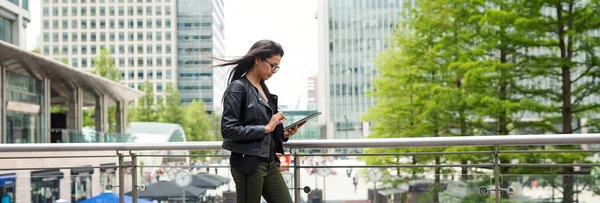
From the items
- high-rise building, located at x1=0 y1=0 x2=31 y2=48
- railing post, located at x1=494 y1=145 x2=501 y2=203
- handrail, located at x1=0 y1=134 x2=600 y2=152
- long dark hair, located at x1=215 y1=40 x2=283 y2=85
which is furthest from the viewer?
high-rise building, located at x1=0 y1=0 x2=31 y2=48

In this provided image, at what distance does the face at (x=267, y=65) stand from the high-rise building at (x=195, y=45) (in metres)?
101

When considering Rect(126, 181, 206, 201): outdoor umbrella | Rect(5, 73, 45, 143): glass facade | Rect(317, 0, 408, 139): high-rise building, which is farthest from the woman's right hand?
Rect(317, 0, 408, 139): high-rise building

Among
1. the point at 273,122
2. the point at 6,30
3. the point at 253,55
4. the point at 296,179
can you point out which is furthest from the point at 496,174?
the point at 6,30

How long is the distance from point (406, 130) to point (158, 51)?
87571 millimetres

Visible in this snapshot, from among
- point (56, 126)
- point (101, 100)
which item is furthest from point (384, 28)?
point (56, 126)

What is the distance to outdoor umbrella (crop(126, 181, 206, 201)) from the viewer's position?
4414 mm

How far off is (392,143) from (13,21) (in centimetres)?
3386

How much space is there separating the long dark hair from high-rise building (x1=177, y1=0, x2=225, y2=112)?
101 metres

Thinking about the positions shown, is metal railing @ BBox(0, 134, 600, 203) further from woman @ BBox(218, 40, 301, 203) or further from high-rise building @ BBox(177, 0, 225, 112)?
high-rise building @ BBox(177, 0, 225, 112)

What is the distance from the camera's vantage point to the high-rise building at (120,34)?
98.8 meters

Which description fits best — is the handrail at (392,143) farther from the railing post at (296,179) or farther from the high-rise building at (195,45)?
Result: the high-rise building at (195,45)

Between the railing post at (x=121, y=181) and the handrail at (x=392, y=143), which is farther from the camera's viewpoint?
the railing post at (x=121, y=181)

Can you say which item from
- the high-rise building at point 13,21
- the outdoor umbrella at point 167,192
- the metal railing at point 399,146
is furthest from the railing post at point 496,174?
the high-rise building at point 13,21

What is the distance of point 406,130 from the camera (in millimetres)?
20078
